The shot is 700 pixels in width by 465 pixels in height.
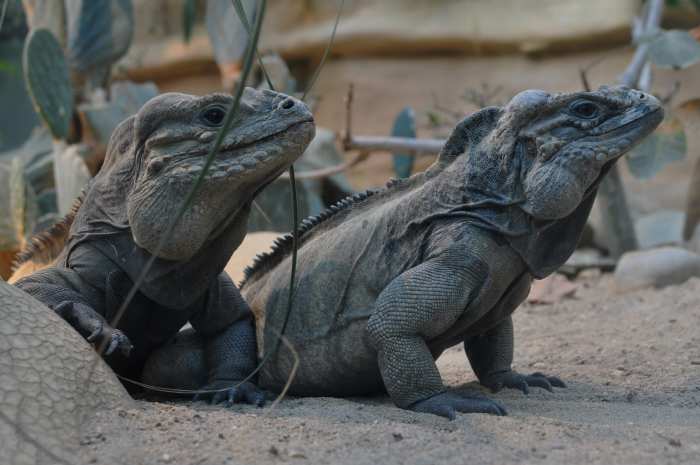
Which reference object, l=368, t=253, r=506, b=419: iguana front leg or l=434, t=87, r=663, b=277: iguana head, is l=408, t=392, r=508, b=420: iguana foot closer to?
l=368, t=253, r=506, b=419: iguana front leg

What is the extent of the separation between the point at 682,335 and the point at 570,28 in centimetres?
1186

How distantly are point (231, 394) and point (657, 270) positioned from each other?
5.81 metres

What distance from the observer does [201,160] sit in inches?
187

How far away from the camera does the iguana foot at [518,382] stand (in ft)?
18.1

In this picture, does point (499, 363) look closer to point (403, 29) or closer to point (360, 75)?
point (403, 29)

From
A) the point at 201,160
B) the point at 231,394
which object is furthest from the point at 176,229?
the point at 231,394

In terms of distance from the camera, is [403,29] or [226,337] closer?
[226,337]

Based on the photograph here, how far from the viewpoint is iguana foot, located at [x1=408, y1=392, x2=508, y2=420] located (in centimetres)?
451

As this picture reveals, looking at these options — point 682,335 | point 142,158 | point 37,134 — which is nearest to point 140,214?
point 142,158

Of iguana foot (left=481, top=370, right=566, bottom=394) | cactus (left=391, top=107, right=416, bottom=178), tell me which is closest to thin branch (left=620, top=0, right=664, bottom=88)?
cactus (left=391, top=107, right=416, bottom=178)

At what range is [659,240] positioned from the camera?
504 inches

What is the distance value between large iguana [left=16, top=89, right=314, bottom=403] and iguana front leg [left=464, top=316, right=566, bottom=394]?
4.63 ft

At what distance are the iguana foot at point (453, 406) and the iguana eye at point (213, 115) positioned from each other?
1.83 m

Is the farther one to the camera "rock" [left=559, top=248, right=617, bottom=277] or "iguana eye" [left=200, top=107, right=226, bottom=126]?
"rock" [left=559, top=248, right=617, bottom=277]
